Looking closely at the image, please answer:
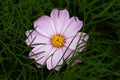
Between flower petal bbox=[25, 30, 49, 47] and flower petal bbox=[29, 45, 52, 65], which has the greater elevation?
flower petal bbox=[25, 30, 49, 47]

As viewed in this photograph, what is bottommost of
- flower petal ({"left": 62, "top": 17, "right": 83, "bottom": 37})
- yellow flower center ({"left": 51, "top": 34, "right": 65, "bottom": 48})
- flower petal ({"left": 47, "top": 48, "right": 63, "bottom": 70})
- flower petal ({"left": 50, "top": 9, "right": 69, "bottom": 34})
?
flower petal ({"left": 47, "top": 48, "right": 63, "bottom": 70})

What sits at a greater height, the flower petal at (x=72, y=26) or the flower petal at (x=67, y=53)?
the flower petal at (x=72, y=26)

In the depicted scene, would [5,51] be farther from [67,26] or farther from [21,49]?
[67,26]

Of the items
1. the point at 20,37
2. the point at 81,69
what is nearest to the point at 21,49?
the point at 20,37
